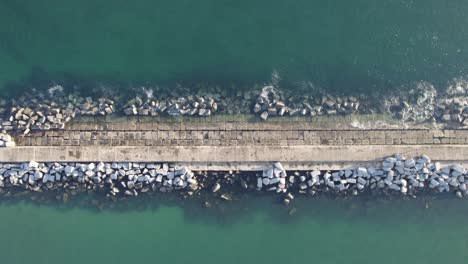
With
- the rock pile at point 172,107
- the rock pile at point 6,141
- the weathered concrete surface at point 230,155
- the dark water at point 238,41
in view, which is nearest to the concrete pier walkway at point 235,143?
the weathered concrete surface at point 230,155

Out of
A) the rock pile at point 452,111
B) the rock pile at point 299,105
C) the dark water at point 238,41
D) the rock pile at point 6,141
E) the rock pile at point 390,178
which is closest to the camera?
the rock pile at point 6,141

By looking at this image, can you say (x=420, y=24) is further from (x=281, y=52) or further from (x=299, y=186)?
(x=299, y=186)

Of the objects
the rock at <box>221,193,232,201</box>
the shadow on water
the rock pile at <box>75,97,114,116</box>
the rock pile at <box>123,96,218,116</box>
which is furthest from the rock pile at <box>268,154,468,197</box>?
the rock pile at <box>75,97,114,116</box>

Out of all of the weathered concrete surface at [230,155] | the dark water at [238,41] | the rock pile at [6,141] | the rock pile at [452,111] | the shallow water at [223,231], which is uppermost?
the dark water at [238,41]

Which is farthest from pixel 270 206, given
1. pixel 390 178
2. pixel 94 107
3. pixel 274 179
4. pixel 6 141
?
pixel 6 141

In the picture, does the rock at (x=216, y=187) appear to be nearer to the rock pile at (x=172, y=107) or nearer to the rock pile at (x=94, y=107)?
the rock pile at (x=172, y=107)
